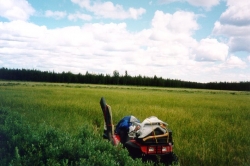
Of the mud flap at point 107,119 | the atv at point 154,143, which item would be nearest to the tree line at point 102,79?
the mud flap at point 107,119

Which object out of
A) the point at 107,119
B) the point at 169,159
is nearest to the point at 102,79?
the point at 107,119

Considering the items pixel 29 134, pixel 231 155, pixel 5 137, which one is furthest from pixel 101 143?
pixel 231 155

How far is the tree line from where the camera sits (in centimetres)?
2482

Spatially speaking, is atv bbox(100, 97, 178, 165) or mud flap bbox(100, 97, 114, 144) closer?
atv bbox(100, 97, 178, 165)

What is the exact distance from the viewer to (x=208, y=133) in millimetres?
7434

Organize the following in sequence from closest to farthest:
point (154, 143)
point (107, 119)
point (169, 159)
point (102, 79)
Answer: point (154, 143)
point (169, 159)
point (107, 119)
point (102, 79)

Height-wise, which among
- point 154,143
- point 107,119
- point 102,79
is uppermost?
point 102,79

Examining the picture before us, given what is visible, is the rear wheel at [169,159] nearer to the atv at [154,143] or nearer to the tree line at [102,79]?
the atv at [154,143]

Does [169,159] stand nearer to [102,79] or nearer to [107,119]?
[107,119]

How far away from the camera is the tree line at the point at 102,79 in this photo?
24.8 metres

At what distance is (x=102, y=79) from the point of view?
26.3 metres

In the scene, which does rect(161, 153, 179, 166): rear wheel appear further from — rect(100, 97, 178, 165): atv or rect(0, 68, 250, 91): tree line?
rect(0, 68, 250, 91): tree line

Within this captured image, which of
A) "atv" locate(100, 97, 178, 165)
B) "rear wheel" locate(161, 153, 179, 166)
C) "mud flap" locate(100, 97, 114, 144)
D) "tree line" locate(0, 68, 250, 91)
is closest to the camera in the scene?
"atv" locate(100, 97, 178, 165)

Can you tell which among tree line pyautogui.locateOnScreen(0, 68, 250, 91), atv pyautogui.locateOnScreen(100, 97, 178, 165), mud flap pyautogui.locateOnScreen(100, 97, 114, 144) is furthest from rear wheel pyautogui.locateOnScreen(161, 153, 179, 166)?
tree line pyautogui.locateOnScreen(0, 68, 250, 91)
